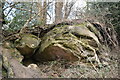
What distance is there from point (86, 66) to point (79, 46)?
2.07 ft

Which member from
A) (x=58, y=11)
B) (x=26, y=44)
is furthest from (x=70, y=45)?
(x=58, y=11)

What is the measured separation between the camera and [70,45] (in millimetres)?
4066

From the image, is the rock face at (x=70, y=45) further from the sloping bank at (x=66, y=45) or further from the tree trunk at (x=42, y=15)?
the tree trunk at (x=42, y=15)

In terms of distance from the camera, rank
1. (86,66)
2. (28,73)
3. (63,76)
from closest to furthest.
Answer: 1. (28,73)
2. (63,76)
3. (86,66)

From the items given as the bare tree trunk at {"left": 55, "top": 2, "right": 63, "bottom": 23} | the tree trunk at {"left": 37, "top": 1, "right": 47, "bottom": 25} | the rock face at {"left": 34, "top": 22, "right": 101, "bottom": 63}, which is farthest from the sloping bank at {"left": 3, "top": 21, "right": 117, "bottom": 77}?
the bare tree trunk at {"left": 55, "top": 2, "right": 63, "bottom": 23}

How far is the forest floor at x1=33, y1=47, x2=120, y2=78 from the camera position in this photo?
357 centimetres

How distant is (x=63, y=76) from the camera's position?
3.57 m

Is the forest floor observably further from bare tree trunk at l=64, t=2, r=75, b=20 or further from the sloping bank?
bare tree trunk at l=64, t=2, r=75, b=20

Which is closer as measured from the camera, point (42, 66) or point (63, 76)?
point (63, 76)

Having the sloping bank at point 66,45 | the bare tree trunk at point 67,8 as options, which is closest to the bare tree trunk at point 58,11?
the bare tree trunk at point 67,8

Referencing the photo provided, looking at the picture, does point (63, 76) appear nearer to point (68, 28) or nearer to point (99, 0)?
point (68, 28)

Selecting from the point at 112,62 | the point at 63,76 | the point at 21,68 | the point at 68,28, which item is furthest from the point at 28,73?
the point at 112,62

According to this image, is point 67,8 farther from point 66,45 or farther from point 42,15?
point 66,45

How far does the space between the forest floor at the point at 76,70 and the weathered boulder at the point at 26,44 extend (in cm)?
61
